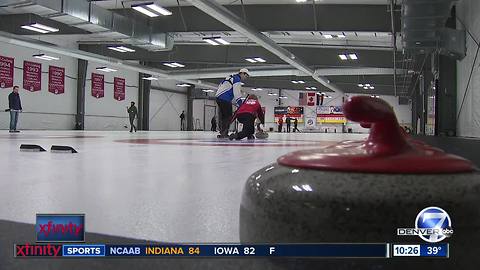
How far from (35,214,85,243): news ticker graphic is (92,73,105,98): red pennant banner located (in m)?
24.7

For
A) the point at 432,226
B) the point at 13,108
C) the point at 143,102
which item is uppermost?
the point at 143,102

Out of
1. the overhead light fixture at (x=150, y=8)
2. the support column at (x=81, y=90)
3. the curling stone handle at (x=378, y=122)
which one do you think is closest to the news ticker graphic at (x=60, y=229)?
the curling stone handle at (x=378, y=122)

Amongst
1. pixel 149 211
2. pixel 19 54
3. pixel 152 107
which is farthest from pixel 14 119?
pixel 152 107

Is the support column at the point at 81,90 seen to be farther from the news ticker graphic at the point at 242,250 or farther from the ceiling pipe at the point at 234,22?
the news ticker graphic at the point at 242,250

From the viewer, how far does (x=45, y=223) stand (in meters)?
0.68

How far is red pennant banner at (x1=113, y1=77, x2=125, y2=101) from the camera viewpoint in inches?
1017

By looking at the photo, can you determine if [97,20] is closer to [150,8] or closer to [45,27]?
[150,8]

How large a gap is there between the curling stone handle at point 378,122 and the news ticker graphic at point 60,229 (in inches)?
18.6

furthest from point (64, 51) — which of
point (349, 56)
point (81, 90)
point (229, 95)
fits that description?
point (229, 95)

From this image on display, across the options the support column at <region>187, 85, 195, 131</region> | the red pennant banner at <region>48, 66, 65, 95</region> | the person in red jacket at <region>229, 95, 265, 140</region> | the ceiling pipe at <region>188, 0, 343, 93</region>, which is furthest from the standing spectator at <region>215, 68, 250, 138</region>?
the support column at <region>187, 85, 195, 131</region>

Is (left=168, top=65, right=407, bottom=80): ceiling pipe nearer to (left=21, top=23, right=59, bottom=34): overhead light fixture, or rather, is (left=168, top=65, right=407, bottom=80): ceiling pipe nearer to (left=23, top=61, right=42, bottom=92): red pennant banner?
(left=23, top=61, right=42, bottom=92): red pennant banner

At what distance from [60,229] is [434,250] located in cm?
58

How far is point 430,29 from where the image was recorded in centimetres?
932

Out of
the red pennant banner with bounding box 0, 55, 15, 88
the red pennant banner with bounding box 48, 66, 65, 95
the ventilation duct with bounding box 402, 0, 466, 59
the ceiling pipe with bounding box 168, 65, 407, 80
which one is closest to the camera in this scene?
the ventilation duct with bounding box 402, 0, 466, 59
